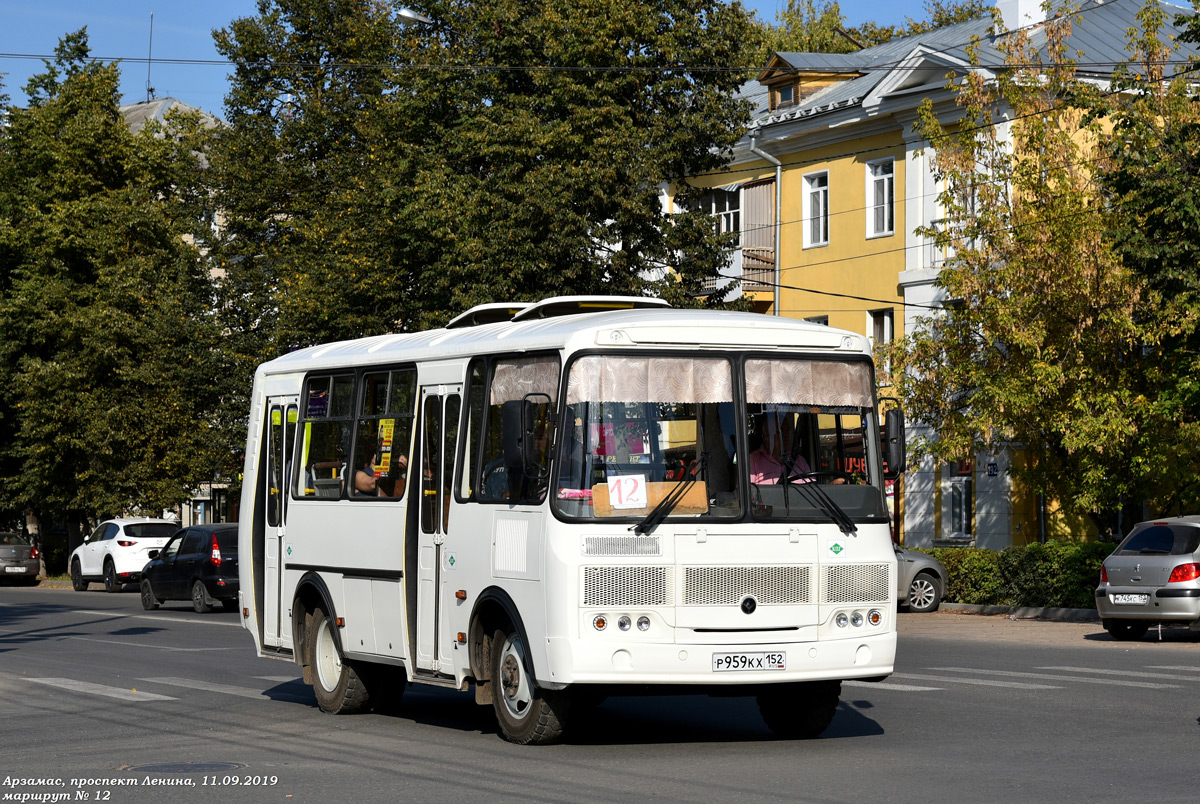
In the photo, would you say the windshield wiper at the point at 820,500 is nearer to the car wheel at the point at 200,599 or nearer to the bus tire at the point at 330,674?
the bus tire at the point at 330,674

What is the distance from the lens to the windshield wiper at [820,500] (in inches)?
448

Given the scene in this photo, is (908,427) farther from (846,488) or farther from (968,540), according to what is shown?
(846,488)

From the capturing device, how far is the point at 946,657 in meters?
20.0

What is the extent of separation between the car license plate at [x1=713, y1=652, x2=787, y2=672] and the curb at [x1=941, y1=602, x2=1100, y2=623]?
60.4ft

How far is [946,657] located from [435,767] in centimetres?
1080

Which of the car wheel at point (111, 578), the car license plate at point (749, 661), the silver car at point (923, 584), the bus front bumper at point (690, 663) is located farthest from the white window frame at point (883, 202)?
the car license plate at point (749, 661)

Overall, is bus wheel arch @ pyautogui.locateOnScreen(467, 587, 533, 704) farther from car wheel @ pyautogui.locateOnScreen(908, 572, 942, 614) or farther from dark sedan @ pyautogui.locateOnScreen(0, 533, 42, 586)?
dark sedan @ pyautogui.locateOnScreen(0, 533, 42, 586)

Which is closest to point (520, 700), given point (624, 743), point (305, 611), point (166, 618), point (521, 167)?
point (624, 743)

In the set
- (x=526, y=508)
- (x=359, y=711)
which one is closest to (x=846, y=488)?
(x=526, y=508)

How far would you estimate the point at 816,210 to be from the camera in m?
44.6

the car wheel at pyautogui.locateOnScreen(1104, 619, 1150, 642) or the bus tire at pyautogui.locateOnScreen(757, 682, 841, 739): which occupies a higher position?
the bus tire at pyautogui.locateOnScreen(757, 682, 841, 739)

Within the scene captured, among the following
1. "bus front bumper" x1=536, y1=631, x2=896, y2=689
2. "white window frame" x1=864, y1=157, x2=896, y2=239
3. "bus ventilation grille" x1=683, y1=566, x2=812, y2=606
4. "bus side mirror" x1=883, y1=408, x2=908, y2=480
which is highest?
"white window frame" x1=864, y1=157, x2=896, y2=239

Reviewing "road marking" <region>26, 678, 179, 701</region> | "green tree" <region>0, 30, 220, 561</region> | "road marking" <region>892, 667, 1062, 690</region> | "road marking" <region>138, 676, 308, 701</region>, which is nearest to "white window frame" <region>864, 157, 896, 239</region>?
"green tree" <region>0, 30, 220, 561</region>

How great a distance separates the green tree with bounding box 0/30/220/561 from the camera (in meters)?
47.5
